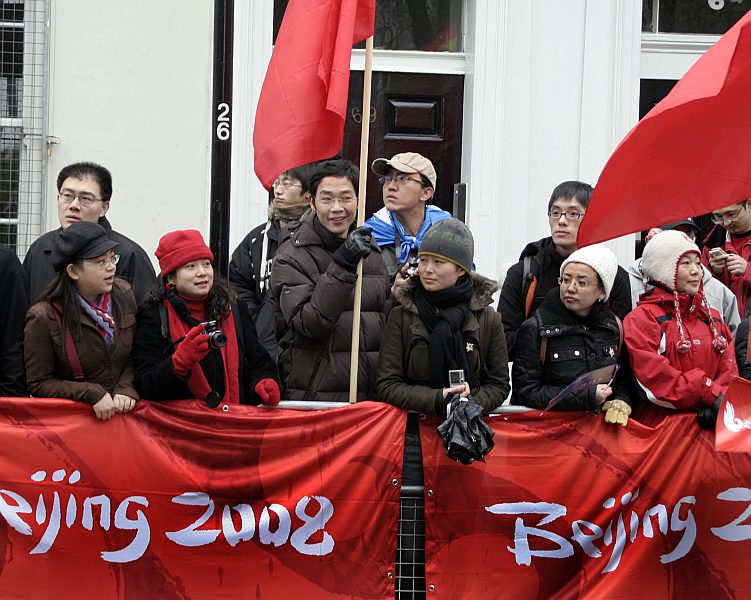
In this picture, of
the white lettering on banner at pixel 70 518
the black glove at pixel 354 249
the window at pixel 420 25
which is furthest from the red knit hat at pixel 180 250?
the window at pixel 420 25

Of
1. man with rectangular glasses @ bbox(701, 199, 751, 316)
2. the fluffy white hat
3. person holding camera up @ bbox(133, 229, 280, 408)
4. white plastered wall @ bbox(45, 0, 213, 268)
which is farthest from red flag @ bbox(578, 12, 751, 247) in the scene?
white plastered wall @ bbox(45, 0, 213, 268)

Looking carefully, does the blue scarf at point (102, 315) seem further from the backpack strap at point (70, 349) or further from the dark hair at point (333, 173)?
the dark hair at point (333, 173)

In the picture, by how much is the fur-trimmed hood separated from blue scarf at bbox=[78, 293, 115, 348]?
4.47 feet

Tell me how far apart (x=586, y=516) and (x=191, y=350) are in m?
2.03

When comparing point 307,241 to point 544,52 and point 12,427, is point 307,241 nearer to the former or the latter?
point 12,427

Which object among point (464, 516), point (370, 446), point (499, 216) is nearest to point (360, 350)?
point (370, 446)

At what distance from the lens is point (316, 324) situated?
6449mm

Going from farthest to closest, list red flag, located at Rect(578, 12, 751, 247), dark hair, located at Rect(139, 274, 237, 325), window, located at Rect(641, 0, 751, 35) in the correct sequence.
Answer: window, located at Rect(641, 0, 751, 35)
dark hair, located at Rect(139, 274, 237, 325)
red flag, located at Rect(578, 12, 751, 247)

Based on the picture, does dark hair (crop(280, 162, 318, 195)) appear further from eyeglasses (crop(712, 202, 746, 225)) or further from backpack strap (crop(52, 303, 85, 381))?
eyeglasses (crop(712, 202, 746, 225))

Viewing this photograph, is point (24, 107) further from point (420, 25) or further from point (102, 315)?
point (102, 315)

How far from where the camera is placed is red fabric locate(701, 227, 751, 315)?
25.6 ft

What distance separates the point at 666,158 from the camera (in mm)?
5707

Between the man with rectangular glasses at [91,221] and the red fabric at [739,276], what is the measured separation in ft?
10.8

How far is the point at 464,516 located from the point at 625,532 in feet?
2.55
